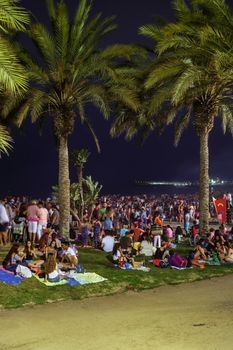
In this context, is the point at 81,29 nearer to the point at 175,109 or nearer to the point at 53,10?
the point at 53,10

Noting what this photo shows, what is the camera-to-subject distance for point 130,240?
50.9 feet

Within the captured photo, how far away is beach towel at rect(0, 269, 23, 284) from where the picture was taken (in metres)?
11.5

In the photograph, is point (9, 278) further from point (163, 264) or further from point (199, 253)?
point (199, 253)

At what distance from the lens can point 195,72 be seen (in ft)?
50.5

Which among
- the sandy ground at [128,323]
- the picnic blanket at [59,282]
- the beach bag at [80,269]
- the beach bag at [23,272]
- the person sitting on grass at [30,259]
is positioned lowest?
the sandy ground at [128,323]

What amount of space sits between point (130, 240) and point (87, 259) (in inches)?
63.6

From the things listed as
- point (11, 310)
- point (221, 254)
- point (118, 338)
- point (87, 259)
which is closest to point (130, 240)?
point (87, 259)

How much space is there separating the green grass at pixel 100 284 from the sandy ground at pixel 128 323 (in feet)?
1.41

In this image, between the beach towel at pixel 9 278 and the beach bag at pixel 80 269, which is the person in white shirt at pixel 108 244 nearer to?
Answer: the beach bag at pixel 80 269

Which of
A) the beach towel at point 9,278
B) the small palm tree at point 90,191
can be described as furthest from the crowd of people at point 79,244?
the small palm tree at point 90,191

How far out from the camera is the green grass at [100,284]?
35.4 ft

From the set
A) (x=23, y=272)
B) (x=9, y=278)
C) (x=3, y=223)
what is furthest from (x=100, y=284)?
(x=3, y=223)

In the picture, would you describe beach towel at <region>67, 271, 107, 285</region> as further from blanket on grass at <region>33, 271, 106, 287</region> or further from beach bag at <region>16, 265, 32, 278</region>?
beach bag at <region>16, 265, 32, 278</region>

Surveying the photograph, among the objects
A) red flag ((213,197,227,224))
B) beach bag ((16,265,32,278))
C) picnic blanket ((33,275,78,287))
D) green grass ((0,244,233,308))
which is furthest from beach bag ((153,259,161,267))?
red flag ((213,197,227,224))
